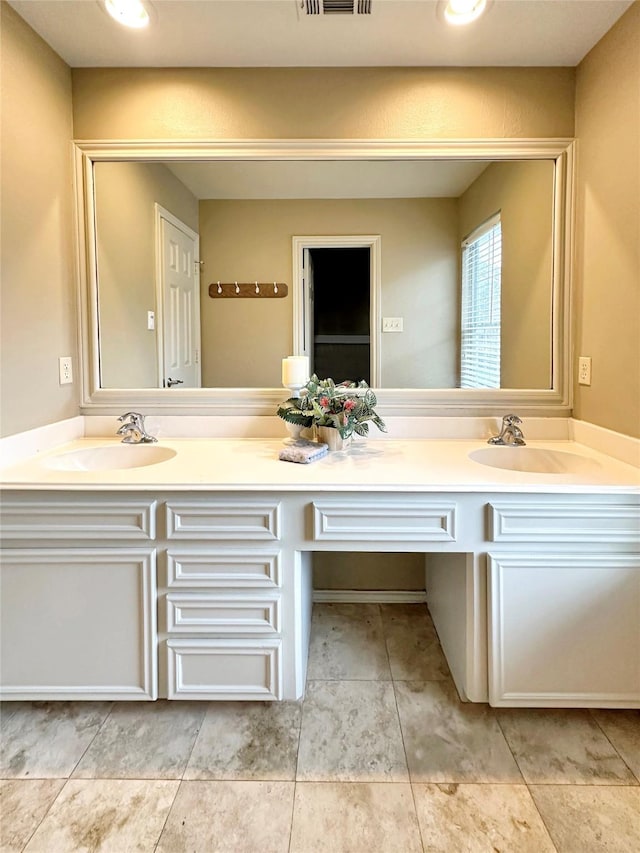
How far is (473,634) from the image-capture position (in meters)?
1.56

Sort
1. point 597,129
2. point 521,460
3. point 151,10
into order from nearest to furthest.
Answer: point 151,10, point 597,129, point 521,460

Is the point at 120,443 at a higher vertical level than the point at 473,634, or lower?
higher

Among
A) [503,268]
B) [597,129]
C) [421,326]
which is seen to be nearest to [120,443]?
[421,326]

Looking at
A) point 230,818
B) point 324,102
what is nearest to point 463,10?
point 324,102

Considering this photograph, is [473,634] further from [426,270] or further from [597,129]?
[597,129]

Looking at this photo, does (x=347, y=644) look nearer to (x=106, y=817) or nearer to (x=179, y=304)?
(x=106, y=817)

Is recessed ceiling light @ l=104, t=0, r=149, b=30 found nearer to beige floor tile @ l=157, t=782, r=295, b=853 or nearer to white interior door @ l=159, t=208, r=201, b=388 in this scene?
white interior door @ l=159, t=208, r=201, b=388

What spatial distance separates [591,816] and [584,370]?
1.39 meters

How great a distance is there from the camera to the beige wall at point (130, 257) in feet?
6.64

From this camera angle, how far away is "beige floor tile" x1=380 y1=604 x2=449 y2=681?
1.86m

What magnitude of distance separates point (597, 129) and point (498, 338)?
774 millimetres

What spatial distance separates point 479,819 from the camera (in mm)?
1279

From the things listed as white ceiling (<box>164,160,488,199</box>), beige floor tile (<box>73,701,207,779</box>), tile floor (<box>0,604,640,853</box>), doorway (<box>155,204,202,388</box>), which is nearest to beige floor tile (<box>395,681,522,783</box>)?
tile floor (<box>0,604,640,853</box>)

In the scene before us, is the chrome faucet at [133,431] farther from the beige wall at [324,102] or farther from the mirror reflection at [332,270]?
the beige wall at [324,102]
